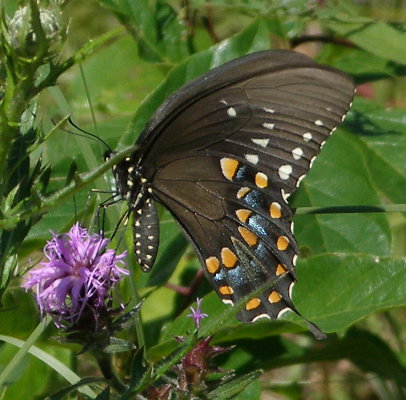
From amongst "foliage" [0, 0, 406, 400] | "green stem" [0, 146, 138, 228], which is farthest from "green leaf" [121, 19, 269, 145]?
"green stem" [0, 146, 138, 228]

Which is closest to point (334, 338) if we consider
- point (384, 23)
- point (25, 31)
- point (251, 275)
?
point (251, 275)

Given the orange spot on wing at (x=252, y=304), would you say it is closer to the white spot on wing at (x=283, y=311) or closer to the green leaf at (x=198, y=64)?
the white spot on wing at (x=283, y=311)

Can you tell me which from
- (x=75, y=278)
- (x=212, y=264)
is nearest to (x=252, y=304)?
(x=212, y=264)

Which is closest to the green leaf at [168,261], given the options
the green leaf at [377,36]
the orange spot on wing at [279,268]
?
the orange spot on wing at [279,268]

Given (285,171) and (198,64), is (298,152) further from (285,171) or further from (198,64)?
(198,64)

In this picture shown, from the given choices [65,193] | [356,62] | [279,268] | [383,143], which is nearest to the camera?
[65,193]

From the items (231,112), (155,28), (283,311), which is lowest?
(283,311)
